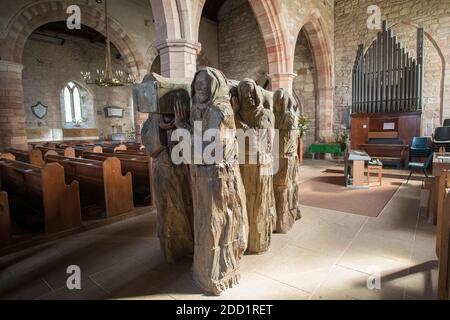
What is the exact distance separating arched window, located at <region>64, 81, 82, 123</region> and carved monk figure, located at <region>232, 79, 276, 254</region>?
11987 millimetres

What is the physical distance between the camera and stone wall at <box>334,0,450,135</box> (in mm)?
7418

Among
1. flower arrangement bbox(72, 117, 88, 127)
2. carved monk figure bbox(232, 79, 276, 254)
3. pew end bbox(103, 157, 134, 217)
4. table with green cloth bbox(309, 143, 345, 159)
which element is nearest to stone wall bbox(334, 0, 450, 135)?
table with green cloth bbox(309, 143, 345, 159)

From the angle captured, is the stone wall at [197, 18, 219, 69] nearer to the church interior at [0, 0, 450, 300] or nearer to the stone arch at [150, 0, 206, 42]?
the church interior at [0, 0, 450, 300]

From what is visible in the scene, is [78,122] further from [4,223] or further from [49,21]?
[4,223]

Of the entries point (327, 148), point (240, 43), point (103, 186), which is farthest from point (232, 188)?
point (240, 43)

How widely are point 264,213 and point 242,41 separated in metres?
10.4

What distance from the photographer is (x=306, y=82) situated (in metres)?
9.93

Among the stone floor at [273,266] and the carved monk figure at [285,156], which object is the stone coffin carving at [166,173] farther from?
the carved monk figure at [285,156]

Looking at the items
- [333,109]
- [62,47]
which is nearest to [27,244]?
[333,109]

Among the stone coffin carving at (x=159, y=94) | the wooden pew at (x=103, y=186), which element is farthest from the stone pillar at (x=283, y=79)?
the stone coffin carving at (x=159, y=94)

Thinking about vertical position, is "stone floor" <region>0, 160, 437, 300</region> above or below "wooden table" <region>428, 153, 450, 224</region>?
below

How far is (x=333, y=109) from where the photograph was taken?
31.4 ft

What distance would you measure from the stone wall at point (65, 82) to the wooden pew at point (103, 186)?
8.65 m
